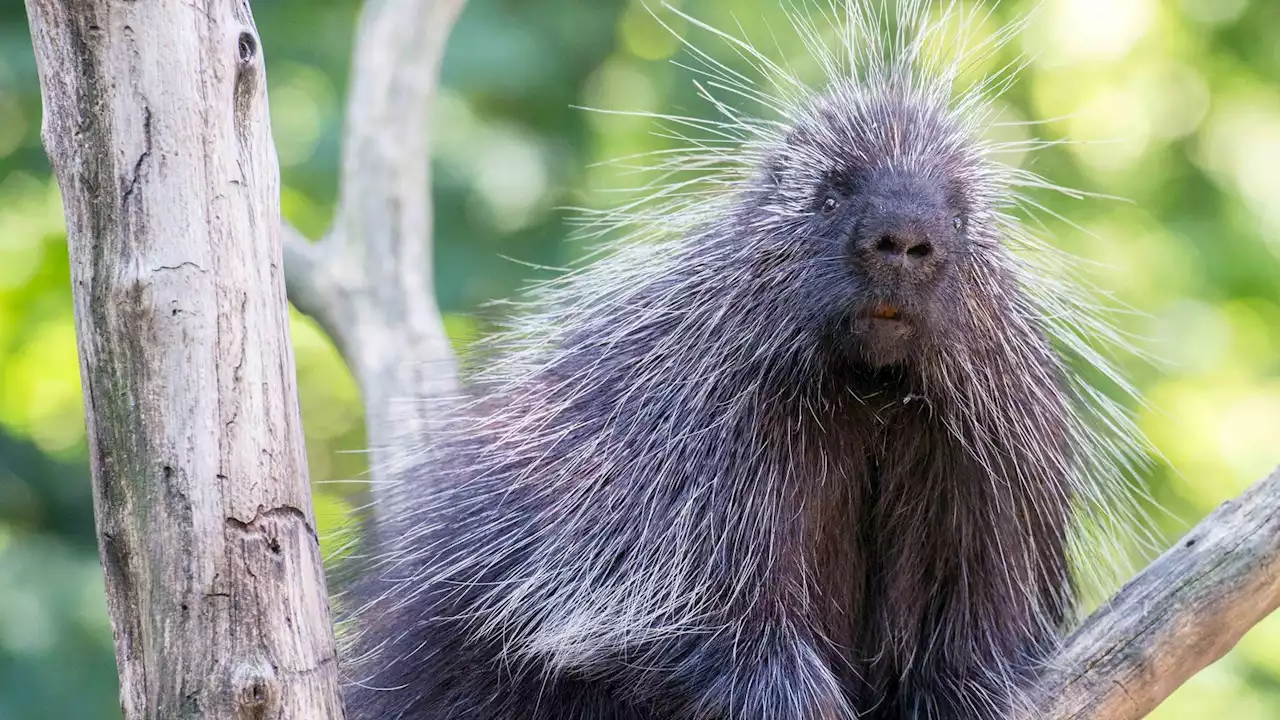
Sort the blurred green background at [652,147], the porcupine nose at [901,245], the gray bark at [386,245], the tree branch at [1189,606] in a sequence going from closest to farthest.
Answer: the porcupine nose at [901,245] < the tree branch at [1189,606] < the gray bark at [386,245] < the blurred green background at [652,147]

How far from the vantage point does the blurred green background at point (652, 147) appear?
454 centimetres

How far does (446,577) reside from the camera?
2.37 m

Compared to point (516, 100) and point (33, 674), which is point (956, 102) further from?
point (33, 674)

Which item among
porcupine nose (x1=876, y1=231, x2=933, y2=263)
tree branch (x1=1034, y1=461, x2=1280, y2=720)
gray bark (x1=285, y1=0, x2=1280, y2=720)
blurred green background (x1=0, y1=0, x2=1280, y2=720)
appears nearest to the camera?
porcupine nose (x1=876, y1=231, x2=933, y2=263)

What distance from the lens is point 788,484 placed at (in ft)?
7.22

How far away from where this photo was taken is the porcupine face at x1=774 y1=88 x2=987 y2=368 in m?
1.97

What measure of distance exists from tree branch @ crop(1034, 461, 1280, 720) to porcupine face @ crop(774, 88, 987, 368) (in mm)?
536

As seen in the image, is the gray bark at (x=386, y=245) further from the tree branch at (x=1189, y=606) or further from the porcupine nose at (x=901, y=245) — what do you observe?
the tree branch at (x=1189, y=606)

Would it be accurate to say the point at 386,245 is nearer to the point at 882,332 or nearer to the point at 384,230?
the point at 384,230

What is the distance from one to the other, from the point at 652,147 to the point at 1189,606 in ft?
12.0

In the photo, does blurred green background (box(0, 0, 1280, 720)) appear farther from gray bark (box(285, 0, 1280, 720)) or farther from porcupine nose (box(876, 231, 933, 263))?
porcupine nose (box(876, 231, 933, 263))

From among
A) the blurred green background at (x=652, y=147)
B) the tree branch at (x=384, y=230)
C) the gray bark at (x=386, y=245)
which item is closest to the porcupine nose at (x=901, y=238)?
the gray bark at (x=386, y=245)

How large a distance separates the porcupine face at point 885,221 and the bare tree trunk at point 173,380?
0.88 meters

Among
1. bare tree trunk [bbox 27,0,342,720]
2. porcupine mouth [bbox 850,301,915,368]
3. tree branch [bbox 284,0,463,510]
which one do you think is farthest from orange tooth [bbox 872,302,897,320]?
tree branch [bbox 284,0,463,510]
